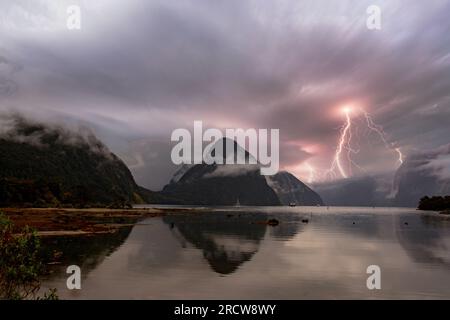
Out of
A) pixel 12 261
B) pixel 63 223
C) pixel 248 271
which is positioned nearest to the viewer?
pixel 12 261

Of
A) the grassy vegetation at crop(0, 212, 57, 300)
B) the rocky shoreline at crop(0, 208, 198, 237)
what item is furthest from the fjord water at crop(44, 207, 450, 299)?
the rocky shoreline at crop(0, 208, 198, 237)

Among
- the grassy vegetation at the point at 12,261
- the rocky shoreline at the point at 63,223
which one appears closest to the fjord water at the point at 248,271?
the grassy vegetation at the point at 12,261

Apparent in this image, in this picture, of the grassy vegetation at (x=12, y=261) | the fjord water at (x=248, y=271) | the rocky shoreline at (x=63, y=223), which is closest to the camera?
the grassy vegetation at (x=12, y=261)

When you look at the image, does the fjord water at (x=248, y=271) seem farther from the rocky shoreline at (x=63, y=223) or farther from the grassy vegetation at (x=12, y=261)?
the rocky shoreline at (x=63, y=223)

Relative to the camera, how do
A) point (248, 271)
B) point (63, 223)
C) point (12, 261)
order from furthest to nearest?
1. point (63, 223)
2. point (248, 271)
3. point (12, 261)

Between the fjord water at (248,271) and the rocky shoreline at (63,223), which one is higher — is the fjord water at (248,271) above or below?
below

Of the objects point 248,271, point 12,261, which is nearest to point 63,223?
point 248,271

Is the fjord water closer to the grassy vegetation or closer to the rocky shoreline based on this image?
the grassy vegetation

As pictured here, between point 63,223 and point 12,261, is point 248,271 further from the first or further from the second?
point 63,223

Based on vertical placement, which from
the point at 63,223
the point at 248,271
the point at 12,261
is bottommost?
the point at 248,271

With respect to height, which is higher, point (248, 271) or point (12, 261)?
point (12, 261)

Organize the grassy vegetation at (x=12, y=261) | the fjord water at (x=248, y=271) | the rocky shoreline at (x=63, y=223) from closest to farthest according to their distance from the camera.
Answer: the grassy vegetation at (x=12, y=261) → the fjord water at (x=248, y=271) → the rocky shoreline at (x=63, y=223)

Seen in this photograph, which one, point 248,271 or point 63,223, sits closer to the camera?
point 248,271
